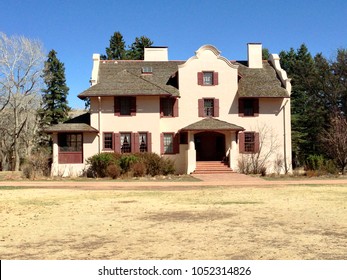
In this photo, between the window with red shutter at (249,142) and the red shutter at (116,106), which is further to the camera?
the window with red shutter at (249,142)

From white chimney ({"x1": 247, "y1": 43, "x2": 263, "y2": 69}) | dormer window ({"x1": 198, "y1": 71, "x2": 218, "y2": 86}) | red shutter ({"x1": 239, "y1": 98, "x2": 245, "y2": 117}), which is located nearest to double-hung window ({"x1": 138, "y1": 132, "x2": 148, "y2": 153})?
dormer window ({"x1": 198, "y1": 71, "x2": 218, "y2": 86})

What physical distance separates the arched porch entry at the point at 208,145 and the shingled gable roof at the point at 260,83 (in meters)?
4.11

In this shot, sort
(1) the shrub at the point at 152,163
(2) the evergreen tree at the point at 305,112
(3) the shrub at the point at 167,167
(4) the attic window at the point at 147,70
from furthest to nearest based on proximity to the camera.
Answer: (2) the evergreen tree at the point at 305,112 < (4) the attic window at the point at 147,70 < (3) the shrub at the point at 167,167 < (1) the shrub at the point at 152,163

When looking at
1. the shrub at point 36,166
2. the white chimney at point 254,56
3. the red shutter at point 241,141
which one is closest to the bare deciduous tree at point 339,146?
the red shutter at point 241,141

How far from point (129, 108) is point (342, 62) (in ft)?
104

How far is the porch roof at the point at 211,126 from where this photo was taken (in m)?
30.5

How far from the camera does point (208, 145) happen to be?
33.5 metres

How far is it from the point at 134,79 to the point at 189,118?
555 centimetres

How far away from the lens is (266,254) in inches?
285

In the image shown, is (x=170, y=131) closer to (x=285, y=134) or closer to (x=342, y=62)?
(x=285, y=134)

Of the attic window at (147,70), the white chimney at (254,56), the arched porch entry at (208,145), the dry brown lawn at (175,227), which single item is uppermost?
the white chimney at (254,56)

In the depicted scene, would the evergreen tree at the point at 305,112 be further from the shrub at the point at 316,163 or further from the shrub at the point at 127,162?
the shrub at the point at 127,162

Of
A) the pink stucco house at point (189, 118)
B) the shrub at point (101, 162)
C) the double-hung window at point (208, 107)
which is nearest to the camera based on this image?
Answer: the shrub at point (101, 162)

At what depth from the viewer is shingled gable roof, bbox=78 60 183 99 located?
31422 millimetres
